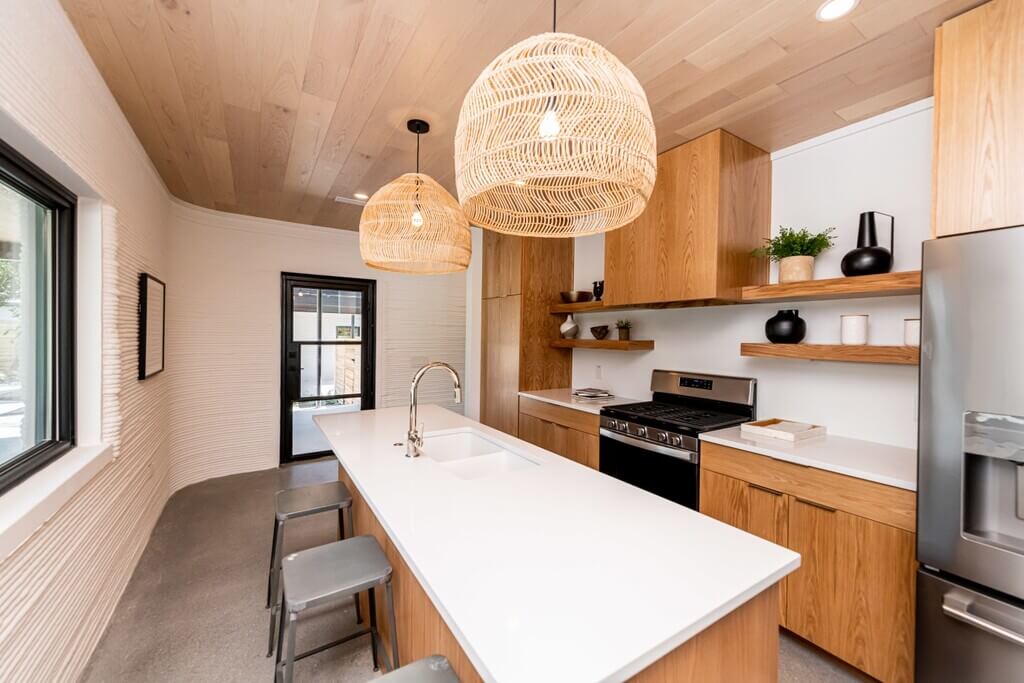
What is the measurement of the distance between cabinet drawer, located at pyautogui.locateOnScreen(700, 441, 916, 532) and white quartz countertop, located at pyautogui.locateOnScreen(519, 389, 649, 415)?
0.94 m

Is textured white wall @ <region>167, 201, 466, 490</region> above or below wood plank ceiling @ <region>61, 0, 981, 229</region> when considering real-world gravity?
below

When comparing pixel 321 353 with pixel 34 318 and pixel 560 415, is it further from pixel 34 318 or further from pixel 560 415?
pixel 34 318

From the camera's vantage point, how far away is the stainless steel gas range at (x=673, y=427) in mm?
2393

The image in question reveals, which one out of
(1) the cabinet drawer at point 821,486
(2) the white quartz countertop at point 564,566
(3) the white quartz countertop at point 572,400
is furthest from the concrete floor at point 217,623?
(3) the white quartz countertop at point 572,400

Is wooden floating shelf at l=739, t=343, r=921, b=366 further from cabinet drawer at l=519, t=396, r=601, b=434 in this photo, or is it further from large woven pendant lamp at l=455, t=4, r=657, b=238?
large woven pendant lamp at l=455, t=4, r=657, b=238

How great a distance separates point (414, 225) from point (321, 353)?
3.13 metres

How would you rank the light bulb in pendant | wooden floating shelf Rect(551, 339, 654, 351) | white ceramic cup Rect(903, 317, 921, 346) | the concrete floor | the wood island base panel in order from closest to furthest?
the wood island base panel, the light bulb in pendant, the concrete floor, white ceramic cup Rect(903, 317, 921, 346), wooden floating shelf Rect(551, 339, 654, 351)

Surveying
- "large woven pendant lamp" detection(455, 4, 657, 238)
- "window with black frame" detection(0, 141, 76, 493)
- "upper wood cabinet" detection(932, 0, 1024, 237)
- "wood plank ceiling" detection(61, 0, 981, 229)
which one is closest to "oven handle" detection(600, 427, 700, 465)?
"upper wood cabinet" detection(932, 0, 1024, 237)

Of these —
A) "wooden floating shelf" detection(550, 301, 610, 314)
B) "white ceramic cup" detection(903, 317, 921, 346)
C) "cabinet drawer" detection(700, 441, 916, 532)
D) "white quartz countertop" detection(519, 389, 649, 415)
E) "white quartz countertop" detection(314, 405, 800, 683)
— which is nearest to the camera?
"white quartz countertop" detection(314, 405, 800, 683)

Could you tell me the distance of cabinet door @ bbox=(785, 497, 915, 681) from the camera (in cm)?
163

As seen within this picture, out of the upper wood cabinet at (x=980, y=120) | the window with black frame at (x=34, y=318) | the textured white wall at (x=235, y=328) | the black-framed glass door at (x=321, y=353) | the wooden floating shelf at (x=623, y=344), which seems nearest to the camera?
the upper wood cabinet at (x=980, y=120)

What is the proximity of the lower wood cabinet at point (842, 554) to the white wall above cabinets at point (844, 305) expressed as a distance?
619 mm

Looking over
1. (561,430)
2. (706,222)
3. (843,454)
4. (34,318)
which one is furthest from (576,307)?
(34,318)

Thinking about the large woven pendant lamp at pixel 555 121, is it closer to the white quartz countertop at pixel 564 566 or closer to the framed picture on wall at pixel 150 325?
the white quartz countertop at pixel 564 566
